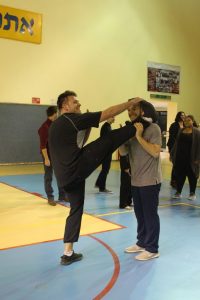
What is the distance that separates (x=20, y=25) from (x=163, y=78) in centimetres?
598

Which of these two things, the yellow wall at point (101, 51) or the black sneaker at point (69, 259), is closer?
the black sneaker at point (69, 259)

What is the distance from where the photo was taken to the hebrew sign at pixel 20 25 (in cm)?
1077

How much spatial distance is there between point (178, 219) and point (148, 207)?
6.17ft

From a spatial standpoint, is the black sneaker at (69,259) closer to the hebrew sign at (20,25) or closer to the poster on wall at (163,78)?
the hebrew sign at (20,25)

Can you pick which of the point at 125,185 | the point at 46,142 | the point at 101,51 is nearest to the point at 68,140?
the point at 46,142

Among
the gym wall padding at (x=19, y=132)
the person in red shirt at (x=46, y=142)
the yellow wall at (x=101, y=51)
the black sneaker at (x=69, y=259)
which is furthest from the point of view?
the yellow wall at (x=101, y=51)

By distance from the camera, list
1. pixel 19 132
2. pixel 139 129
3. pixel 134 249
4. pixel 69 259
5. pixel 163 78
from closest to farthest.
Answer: pixel 139 129, pixel 69 259, pixel 134 249, pixel 19 132, pixel 163 78

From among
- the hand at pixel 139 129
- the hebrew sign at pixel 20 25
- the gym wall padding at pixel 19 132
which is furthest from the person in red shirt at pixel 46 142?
the hebrew sign at pixel 20 25

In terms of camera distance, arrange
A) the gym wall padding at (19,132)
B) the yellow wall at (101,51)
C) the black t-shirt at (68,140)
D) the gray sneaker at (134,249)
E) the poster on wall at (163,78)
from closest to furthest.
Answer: the black t-shirt at (68,140)
the gray sneaker at (134,249)
the gym wall padding at (19,132)
the yellow wall at (101,51)
the poster on wall at (163,78)

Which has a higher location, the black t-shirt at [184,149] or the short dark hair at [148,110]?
the short dark hair at [148,110]

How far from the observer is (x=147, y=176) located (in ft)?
11.5

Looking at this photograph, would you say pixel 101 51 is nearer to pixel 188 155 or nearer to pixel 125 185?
pixel 188 155

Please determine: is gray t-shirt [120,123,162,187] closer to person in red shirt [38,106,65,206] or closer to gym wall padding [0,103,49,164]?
person in red shirt [38,106,65,206]

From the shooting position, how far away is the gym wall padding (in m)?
11.1
